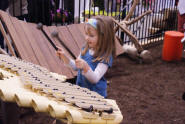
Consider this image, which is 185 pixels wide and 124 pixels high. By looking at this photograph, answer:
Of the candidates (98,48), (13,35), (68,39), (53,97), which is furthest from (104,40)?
(68,39)

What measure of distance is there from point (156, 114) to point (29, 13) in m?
2.87

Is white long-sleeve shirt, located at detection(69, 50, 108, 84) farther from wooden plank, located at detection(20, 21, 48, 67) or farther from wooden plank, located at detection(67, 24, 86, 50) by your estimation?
wooden plank, located at detection(67, 24, 86, 50)

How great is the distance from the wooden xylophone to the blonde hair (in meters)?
0.58

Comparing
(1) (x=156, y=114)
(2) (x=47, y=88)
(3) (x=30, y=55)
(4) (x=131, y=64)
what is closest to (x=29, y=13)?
(3) (x=30, y=55)

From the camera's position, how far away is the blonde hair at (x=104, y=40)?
238cm

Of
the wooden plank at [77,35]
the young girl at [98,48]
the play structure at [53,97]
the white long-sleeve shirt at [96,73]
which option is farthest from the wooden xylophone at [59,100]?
the wooden plank at [77,35]

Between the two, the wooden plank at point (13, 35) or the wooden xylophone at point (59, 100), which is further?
the wooden plank at point (13, 35)

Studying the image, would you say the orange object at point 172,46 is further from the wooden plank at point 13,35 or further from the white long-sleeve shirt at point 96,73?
the white long-sleeve shirt at point 96,73

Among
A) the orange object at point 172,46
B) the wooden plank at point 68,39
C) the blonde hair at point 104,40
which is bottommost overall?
the orange object at point 172,46

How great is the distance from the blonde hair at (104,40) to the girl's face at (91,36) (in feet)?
0.11

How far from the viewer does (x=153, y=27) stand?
27.2 feet

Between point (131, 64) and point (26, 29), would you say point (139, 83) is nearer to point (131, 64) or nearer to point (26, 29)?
point (131, 64)

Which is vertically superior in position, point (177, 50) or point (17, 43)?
point (17, 43)

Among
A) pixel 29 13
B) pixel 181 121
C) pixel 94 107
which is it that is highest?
pixel 29 13
